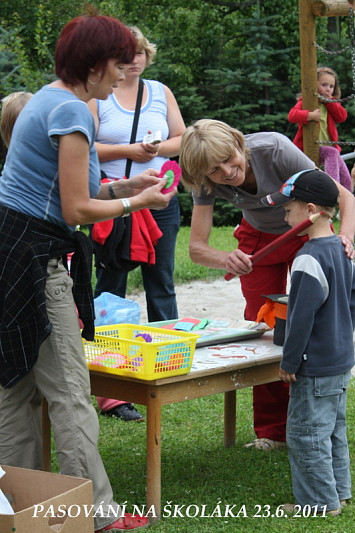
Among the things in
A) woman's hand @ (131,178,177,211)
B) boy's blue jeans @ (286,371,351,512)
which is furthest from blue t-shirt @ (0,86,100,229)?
boy's blue jeans @ (286,371,351,512)

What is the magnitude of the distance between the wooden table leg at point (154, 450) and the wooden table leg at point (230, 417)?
3.39 feet

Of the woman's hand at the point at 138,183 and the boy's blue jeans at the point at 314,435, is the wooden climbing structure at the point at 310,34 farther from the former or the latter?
the boy's blue jeans at the point at 314,435

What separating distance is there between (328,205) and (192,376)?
34.6 inches

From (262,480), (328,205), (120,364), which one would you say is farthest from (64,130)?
(262,480)

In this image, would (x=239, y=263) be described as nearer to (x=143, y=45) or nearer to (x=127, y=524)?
(x=127, y=524)

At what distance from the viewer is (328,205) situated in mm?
3252

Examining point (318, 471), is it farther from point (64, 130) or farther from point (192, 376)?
point (64, 130)

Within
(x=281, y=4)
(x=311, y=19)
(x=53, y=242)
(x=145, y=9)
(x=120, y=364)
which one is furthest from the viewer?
(x=145, y=9)

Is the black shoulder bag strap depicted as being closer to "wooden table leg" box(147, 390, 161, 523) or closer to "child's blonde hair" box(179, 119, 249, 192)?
"child's blonde hair" box(179, 119, 249, 192)

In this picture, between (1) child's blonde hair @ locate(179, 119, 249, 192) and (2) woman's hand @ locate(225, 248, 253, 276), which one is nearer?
(1) child's blonde hair @ locate(179, 119, 249, 192)

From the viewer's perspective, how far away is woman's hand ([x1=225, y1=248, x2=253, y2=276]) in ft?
11.7

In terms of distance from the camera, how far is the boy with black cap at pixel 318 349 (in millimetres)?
3105

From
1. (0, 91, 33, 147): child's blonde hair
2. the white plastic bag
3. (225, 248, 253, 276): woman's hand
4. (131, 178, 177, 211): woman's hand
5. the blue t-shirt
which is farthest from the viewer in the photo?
(0, 91, 33, 147): child's blonde hair

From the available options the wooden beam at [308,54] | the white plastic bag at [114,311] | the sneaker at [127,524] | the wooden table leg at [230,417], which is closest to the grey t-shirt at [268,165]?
the white plastic bag at [114,311]
